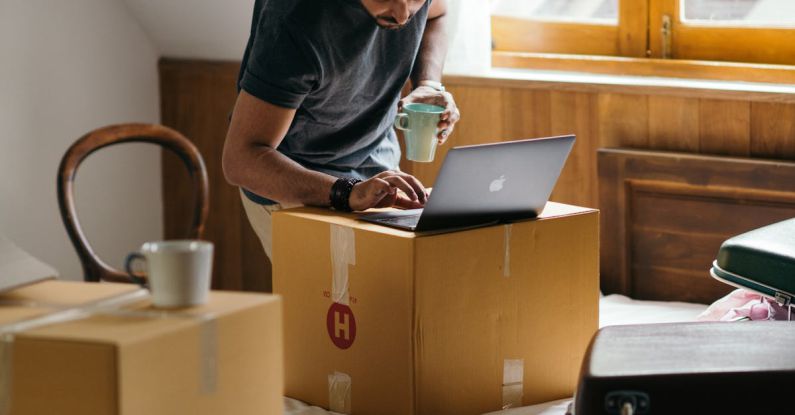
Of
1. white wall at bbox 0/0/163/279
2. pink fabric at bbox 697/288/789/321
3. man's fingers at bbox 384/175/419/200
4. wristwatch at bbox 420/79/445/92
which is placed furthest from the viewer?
white wall at bbox 0/0/163/279

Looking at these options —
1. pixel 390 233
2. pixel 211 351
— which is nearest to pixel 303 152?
pixel 390 233

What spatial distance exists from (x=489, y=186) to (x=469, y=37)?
4.20ft

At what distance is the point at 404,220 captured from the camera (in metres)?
1.84

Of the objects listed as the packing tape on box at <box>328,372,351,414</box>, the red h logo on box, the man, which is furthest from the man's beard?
the packing tape on box at <box>328,372,351,414</box>

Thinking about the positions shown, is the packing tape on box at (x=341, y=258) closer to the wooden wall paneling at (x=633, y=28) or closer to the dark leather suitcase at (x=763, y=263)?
the dark leather suitcase at (x=763, y=263)

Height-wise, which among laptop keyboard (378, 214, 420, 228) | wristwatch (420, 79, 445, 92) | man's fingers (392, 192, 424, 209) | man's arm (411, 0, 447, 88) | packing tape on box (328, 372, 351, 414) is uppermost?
man's arm (411, 0, 447, 88)

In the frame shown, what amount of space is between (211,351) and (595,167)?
1.62 meters

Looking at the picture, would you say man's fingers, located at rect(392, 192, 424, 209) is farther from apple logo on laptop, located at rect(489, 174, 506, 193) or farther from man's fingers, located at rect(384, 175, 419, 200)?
apple logo on laptop, located at rect(489, 174, 506, 193)

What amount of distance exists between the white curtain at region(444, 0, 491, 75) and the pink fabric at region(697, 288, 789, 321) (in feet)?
3.09

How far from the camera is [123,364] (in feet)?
4.28

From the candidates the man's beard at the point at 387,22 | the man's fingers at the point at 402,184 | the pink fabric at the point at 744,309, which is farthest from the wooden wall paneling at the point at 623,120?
the man's fingers at the point at 402,184

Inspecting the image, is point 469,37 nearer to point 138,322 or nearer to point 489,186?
point 489,186

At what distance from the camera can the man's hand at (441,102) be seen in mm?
2139

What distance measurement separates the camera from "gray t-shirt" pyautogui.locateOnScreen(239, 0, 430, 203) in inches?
78.6
